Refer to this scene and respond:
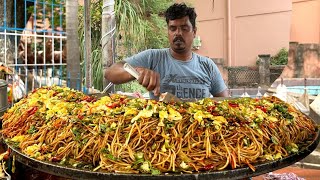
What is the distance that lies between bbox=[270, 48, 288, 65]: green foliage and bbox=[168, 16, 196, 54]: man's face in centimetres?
1355

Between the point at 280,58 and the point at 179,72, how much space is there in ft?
45.1

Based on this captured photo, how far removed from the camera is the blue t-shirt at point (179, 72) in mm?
2799

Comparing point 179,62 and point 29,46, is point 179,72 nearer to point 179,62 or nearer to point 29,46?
point 179,62

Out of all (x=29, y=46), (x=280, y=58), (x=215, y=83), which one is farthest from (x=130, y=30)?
(x=280, y=58)

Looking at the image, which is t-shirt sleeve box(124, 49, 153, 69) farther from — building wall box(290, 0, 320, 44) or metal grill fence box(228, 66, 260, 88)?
metal grill fence box(228, 66, 260, 88)

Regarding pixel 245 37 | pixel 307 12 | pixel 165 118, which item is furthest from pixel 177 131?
pixel 245 37

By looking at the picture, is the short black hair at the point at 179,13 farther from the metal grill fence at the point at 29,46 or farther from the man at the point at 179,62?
the metal grill fence at the point at 29,46

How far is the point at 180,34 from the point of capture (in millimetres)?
2793

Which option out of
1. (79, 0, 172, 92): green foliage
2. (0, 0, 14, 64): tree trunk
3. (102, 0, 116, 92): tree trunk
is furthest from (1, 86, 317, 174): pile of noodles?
(79, 0, 172, 92): green foliage

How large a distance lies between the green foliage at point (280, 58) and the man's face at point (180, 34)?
1355 cm

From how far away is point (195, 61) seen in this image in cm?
298

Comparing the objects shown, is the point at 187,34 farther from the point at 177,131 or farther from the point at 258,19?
the point at 258,19

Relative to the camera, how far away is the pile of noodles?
1.34 meters

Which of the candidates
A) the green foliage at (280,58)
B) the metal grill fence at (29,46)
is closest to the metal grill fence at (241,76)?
the green foliage at (280,58)
